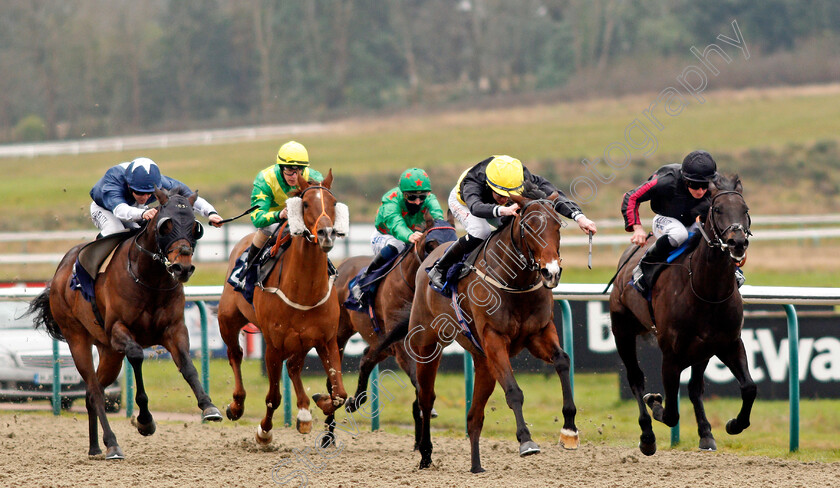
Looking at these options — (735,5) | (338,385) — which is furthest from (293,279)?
(735,5)

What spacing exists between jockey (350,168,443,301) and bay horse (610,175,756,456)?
2017 millimetres

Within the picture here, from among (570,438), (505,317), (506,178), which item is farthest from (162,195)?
(570,438)

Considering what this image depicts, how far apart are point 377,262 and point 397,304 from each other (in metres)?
0.53

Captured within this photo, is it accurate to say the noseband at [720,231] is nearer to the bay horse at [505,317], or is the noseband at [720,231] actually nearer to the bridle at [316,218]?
the bay horse at [505,317]

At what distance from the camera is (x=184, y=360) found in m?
6.95

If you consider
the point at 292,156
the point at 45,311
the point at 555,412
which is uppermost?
the point at 292,156

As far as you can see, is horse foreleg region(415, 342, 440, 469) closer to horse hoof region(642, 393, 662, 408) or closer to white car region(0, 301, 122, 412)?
horse hoof region(642, 393, 662, 408)

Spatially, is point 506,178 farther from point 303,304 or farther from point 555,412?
point 555,412

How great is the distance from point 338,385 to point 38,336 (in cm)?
464

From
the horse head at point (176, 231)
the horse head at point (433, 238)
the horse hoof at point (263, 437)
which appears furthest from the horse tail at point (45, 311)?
the horse head at point (433, 238)

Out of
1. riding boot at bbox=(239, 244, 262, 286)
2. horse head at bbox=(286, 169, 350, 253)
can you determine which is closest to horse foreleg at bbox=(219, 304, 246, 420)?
riding boot at bbox=(239, 244, 262, 286)

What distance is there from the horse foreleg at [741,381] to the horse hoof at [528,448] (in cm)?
141

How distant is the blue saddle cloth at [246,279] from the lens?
299 inches

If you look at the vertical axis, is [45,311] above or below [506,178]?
below
